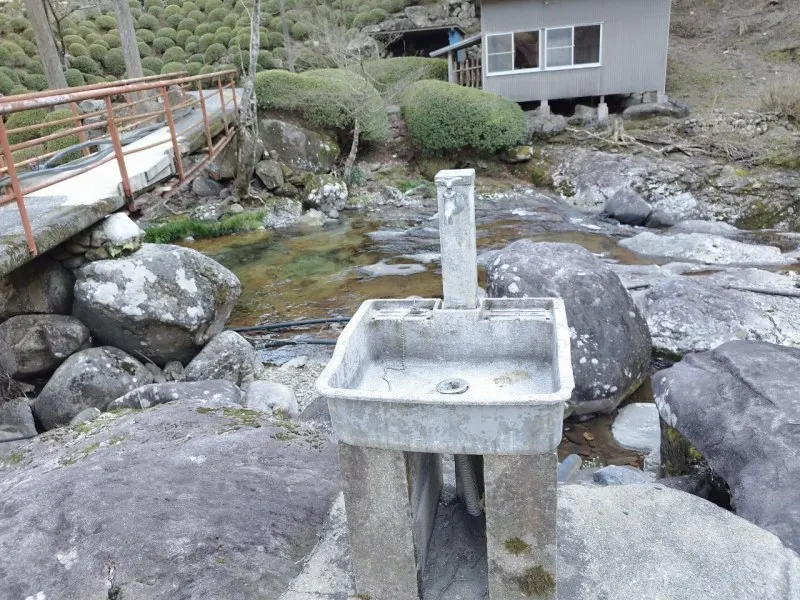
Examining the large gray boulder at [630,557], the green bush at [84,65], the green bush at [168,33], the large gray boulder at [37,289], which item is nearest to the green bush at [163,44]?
the green bush at [168,33]

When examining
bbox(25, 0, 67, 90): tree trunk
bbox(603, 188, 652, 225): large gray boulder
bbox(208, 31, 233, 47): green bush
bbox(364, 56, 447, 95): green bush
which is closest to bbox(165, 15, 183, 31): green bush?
bbox(208, 31, 233, 47): green bush

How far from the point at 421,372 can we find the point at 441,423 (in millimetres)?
908

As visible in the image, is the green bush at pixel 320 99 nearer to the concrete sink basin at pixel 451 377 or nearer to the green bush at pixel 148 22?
the concrete sink basin at pixel 451 377

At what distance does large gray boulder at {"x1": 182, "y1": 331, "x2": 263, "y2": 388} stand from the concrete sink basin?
192 inches

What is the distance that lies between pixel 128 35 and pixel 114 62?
14.2m

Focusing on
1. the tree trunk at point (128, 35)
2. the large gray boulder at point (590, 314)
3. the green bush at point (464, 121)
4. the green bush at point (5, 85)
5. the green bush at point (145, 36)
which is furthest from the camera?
the green bush at point (145, 36)

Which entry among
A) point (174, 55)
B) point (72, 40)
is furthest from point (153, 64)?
point (72, 40)

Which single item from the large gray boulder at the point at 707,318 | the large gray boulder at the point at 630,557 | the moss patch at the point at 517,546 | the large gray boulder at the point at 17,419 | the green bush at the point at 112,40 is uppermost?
the green bush at the point at 112,40

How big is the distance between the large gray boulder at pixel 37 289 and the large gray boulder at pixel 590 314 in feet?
17.6

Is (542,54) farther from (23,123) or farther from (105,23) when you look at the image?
(105,23)

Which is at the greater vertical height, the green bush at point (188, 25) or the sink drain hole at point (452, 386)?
the green bush at point (188, 25)

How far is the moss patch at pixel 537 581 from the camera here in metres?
2.93

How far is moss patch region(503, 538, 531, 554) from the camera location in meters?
2.90

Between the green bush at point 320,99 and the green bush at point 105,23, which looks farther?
the green bush at point 105,23
